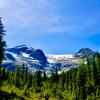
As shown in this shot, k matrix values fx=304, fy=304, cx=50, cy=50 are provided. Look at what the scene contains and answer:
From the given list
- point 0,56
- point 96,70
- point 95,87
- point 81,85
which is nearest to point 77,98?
point 81,85

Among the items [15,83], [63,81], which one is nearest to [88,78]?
[15,83]

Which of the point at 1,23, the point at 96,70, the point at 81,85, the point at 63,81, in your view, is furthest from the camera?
the point at 63,81

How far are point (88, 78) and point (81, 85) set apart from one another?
37604 mm

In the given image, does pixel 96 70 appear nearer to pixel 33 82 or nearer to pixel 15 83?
pixel 15 83

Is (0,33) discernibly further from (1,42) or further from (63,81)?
(63,81)

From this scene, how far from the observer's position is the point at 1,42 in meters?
64.2

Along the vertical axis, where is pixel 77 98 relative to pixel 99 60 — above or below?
below

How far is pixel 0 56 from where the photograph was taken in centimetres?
6581

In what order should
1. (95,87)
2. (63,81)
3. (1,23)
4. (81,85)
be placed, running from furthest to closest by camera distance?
(63,81) → (95,87) → (81,85) → (1,23)

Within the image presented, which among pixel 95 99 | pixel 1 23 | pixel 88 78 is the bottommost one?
pixel 95 99

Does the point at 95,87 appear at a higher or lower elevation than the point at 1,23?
lower

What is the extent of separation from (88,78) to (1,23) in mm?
79720

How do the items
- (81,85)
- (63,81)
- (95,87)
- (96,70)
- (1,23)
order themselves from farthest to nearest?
(63,81)
(96,70)
(95,87)
(81,85)
(1,23)

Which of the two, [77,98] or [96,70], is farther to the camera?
[96,70]
